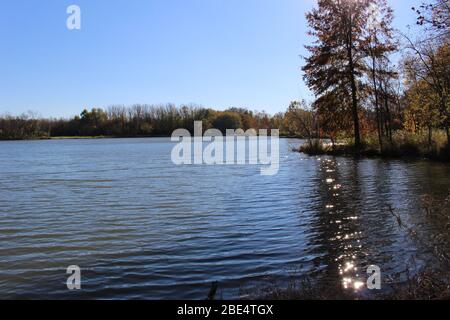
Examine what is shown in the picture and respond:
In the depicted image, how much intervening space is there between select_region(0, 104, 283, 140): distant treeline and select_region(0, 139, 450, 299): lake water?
123928 mm

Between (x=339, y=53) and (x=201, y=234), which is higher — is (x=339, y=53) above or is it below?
above

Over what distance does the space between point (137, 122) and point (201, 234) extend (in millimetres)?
142182

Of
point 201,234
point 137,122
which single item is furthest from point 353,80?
point 137,122

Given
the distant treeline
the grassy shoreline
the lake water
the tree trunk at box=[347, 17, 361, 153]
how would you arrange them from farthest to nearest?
the distant treeline, the tree trunk at box=[347, 17, 361, 153], the grassy shoreline, the lake water

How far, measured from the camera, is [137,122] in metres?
149

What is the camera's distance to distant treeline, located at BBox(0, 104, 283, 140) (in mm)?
A: 144375

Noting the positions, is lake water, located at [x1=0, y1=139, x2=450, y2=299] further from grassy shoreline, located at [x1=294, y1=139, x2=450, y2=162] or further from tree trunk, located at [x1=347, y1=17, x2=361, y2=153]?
tree trunk, located at [x1=347, y1=17, x2=361, y2=153]

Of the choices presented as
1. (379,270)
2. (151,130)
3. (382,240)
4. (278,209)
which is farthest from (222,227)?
(151,130)

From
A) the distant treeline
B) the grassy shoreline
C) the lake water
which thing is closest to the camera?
the lake water

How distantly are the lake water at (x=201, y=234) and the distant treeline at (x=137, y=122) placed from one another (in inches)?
4879

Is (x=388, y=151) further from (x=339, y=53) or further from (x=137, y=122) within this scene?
(x=137, y=122)

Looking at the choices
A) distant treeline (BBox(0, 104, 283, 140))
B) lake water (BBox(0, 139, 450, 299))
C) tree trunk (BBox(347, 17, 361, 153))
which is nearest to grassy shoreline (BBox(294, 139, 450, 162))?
tree trunk (BBox(347, 17, 361, 153))
